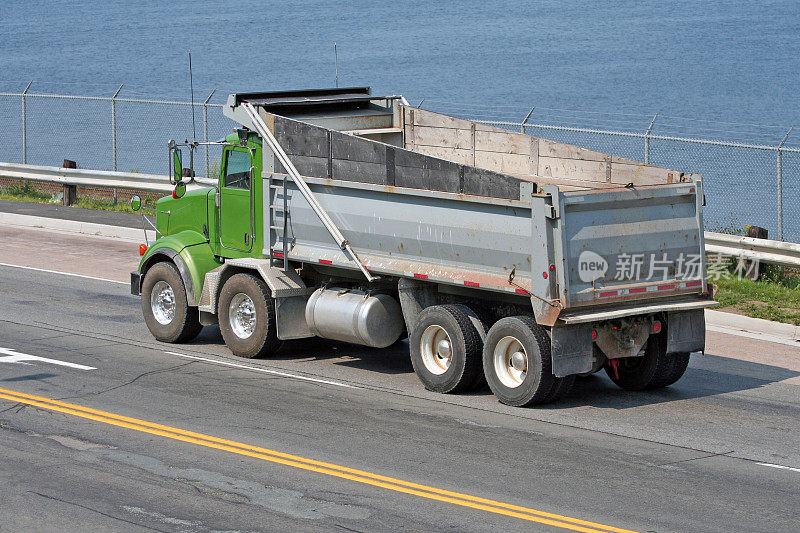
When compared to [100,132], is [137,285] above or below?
below

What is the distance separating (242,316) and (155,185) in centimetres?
1236

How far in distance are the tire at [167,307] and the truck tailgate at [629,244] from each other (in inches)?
230

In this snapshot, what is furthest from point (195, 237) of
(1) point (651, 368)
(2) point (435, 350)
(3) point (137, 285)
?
(1) point (651, 368)

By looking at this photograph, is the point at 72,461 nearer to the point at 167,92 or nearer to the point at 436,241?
the point at 436,241

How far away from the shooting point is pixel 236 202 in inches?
578

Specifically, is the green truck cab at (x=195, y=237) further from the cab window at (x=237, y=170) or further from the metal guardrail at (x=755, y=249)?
the metal guardrail at (x=755, y=249)

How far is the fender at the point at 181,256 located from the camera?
1499 centimetres

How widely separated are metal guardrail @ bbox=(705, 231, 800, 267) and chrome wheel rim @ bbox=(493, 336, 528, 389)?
7.53 meters

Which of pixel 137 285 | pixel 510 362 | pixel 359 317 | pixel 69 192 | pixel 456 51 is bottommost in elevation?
pixel 510 362

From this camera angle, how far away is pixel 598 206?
11.5 metres

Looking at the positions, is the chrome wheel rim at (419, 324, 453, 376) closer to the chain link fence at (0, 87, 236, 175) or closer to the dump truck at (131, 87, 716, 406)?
the dump truck at (131, 87, 716, 406)

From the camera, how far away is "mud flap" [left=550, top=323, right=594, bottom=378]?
11.5 metres

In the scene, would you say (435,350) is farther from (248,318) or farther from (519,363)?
(248,318)

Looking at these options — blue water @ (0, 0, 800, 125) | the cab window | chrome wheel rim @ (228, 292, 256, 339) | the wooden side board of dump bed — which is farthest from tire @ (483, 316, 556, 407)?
blue water @ (0, 0, 800, 125)
